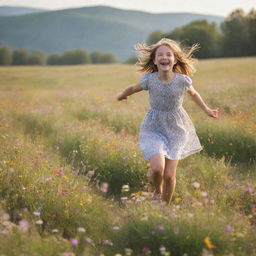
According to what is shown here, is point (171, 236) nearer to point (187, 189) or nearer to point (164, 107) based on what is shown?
point (187, 189)

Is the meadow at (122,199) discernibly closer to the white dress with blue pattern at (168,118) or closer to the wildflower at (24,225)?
the wildflower at (24,225)

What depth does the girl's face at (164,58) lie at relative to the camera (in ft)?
17.1

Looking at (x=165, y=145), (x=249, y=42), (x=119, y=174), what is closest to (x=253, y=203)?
(x=165, y=145)

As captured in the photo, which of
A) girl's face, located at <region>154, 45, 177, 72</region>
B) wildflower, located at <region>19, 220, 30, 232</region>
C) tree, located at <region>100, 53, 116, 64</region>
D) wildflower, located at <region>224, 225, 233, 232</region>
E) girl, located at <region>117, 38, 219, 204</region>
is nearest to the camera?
wildflower, located at <region>19, 220, 30, 232</region>

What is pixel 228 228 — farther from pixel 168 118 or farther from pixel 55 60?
pixel 55 60

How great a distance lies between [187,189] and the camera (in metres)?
5.20

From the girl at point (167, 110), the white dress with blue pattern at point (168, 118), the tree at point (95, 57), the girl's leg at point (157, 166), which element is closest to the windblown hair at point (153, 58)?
the girl at point (167, 110)

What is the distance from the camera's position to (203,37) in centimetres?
6353

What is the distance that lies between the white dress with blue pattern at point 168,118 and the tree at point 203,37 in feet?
183

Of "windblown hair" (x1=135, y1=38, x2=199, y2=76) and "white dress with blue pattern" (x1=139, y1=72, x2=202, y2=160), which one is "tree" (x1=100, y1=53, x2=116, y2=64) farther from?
"white dress with blue pattern" (x1=139, y1=72, x2=202, y2=160)

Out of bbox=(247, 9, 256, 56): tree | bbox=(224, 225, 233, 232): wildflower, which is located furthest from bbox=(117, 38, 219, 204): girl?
bbox=(247, 9, 256, 56): tree

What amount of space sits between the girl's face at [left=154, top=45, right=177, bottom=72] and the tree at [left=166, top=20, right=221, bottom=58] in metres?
55.6

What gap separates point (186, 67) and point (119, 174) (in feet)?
5.77

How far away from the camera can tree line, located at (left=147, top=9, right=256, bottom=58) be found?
5556 centimetres
